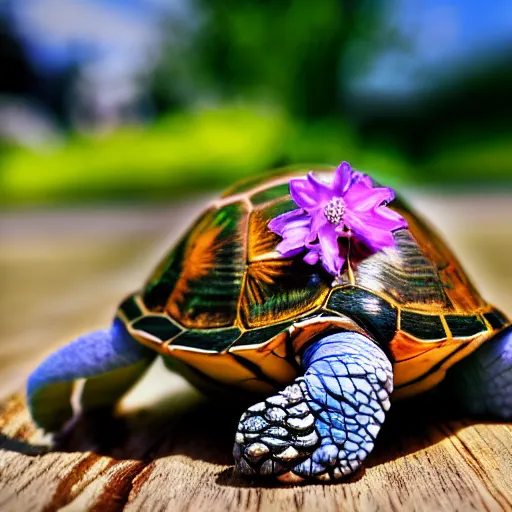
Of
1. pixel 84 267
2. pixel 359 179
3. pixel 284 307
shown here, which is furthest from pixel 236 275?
pixel 84 267

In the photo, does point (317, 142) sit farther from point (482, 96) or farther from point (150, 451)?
point (150, 451)

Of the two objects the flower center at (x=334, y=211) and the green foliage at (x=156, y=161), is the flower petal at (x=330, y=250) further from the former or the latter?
the green foliage at (x=156, y=161)

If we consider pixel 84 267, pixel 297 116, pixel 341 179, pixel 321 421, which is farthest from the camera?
pixel 297 116

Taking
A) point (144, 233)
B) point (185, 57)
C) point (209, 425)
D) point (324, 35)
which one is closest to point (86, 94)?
point (185, 57)

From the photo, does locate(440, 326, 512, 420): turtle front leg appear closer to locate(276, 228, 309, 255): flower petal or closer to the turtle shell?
the turtle shell

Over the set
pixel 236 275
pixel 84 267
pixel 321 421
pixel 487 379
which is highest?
pixel 236 275

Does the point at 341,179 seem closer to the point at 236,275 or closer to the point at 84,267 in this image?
the point at 236,275

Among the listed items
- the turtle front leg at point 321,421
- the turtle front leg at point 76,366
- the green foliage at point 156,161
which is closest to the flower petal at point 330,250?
the turtle front leg at point 321,421

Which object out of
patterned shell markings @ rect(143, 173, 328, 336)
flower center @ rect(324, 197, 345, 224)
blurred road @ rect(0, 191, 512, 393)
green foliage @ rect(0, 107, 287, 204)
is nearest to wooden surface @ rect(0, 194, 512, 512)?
→ blurred road @ rect(0, 191, 512, 393)
